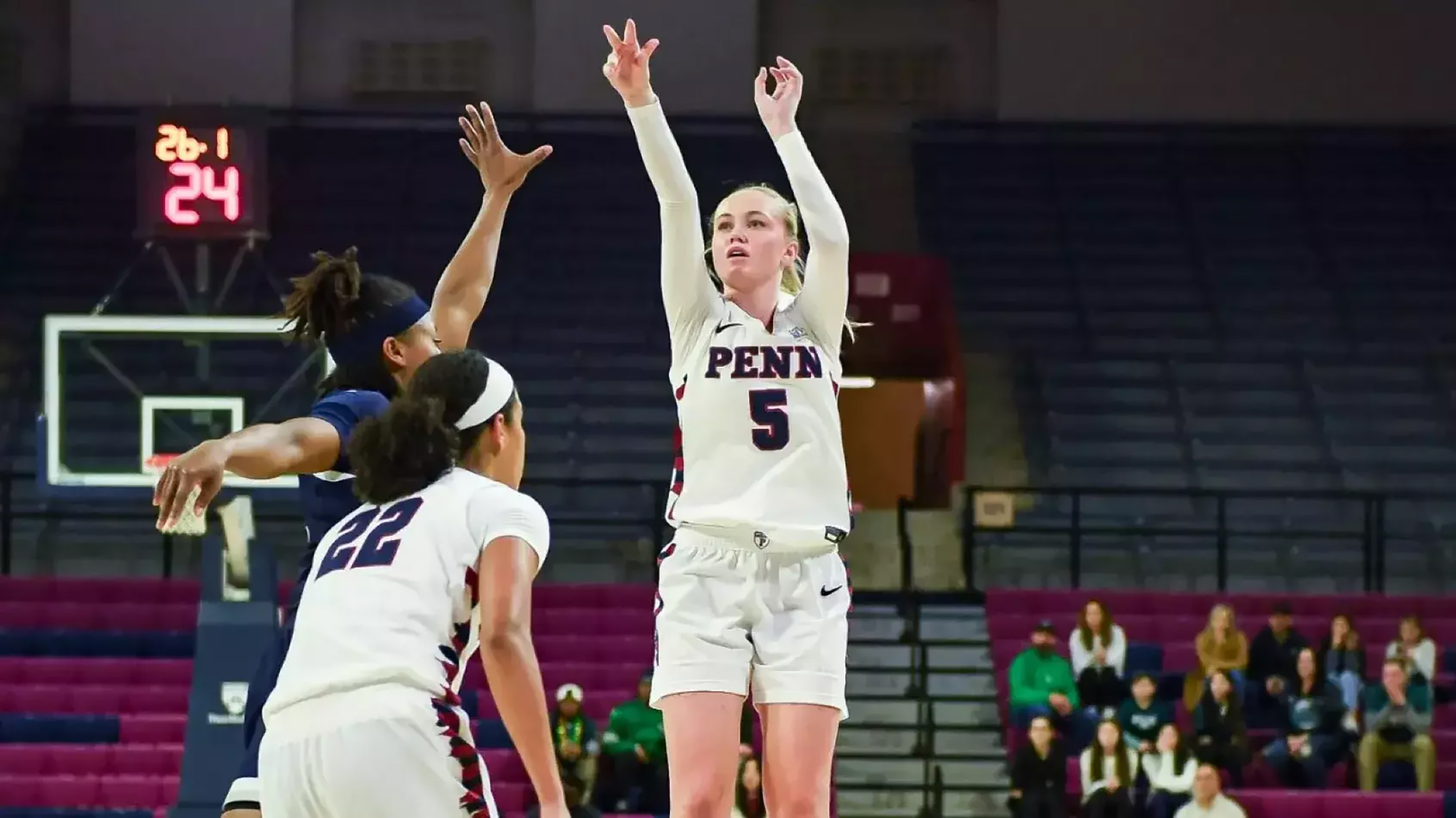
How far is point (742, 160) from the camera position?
1848 cm

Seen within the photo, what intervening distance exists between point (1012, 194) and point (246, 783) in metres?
15.3

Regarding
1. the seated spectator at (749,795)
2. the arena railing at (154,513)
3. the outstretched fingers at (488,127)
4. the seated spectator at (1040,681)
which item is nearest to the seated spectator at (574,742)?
the seated spectator at (749,795)

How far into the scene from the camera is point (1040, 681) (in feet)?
40.0

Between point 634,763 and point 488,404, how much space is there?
25.5 feet

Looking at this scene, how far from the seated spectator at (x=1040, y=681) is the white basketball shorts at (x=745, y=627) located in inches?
301

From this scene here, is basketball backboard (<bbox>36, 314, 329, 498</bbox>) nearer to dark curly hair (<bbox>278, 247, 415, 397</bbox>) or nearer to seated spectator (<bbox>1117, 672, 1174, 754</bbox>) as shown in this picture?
seated spectator (<bbox>1117, 672, 1174, 754</bbox>)

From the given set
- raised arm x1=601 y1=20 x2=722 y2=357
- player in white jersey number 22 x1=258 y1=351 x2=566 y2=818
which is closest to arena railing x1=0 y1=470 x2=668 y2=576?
raised arm x1=601 y1=20 x2=722 y2=357

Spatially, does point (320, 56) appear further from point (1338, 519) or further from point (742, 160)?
point (1338, 519)

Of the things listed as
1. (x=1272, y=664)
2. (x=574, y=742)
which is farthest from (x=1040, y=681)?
(x=574, y=742)

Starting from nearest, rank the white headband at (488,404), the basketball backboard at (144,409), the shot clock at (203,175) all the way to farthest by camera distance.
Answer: the white headband at (488,404) < the basketball backboard at (144,409) < the shot clock at (203,175)

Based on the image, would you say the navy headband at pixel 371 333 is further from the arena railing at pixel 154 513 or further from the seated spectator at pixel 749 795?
the arena railing at pixel 154 513

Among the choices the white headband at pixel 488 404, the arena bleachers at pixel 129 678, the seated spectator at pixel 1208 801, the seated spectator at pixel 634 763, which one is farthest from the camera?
the arena bleachers at pixel 129 678

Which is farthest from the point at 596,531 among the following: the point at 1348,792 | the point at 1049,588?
the point at 1348,792

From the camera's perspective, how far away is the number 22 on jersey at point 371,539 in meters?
3.64
